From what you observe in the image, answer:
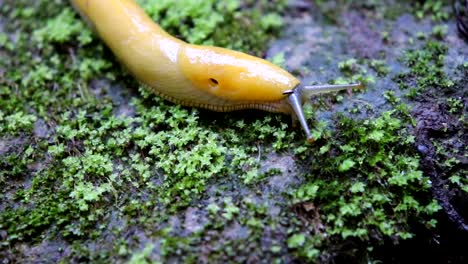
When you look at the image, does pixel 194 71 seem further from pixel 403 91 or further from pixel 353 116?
pixel 403 91

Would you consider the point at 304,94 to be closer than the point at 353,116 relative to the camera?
Yes

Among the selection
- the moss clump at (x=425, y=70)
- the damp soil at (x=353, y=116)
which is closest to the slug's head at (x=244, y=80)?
the damp soil at (x=353, y=116)

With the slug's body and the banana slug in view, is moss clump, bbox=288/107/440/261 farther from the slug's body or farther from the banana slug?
the slug's body

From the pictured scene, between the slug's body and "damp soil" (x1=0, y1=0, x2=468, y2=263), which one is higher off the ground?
the slug's body

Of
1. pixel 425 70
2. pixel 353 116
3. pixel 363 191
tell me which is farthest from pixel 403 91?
pixel 363 191

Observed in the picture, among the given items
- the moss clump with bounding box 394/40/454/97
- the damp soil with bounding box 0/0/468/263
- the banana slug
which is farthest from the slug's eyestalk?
the moss clump with bounding box 394/40/454/97

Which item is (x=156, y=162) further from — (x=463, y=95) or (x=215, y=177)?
→ (x=463, y=95)

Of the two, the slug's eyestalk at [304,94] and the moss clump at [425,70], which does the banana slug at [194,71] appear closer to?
the slug's eyestalk at [304,94]
